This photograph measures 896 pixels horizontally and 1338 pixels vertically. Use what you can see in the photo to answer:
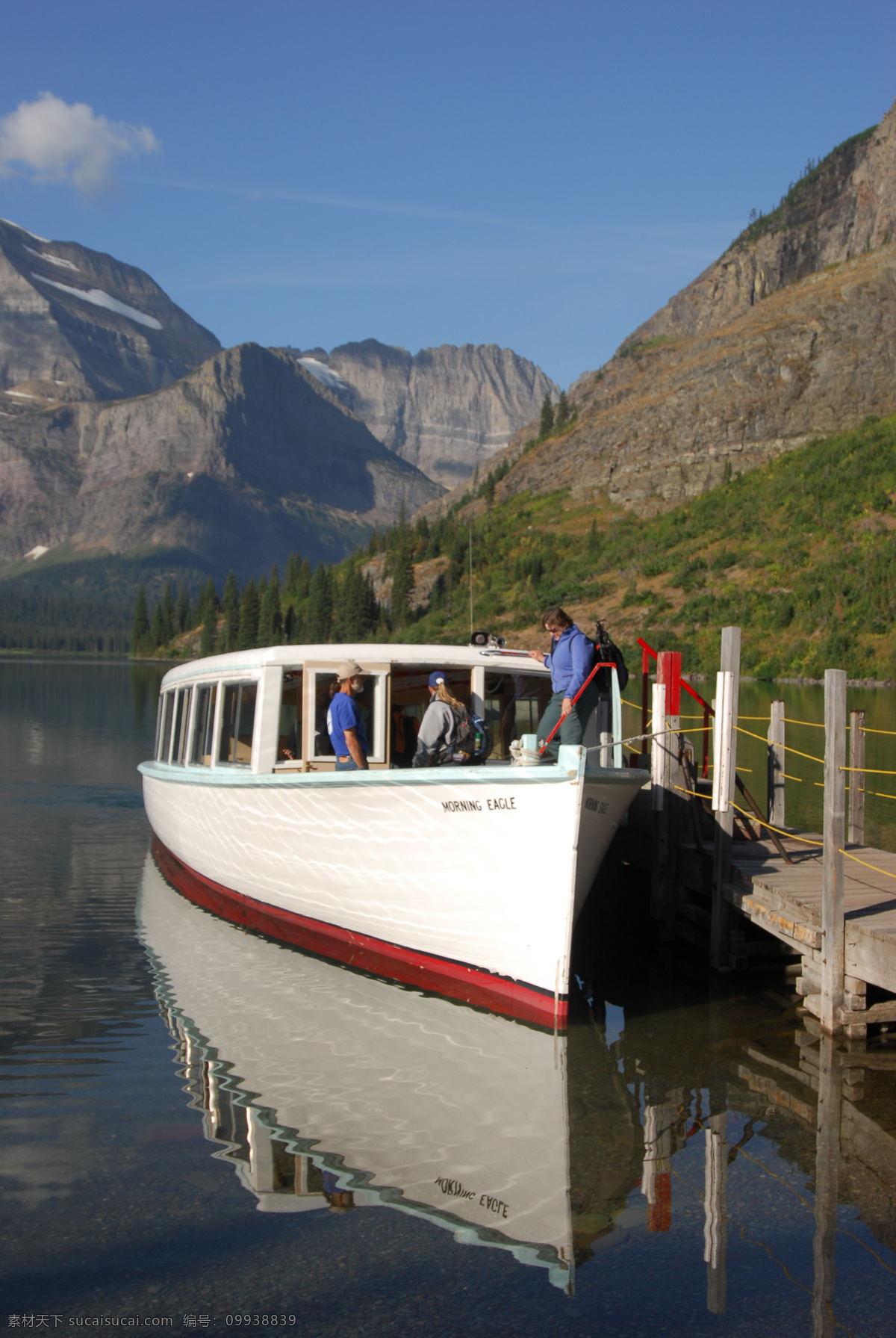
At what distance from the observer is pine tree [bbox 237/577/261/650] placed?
157m

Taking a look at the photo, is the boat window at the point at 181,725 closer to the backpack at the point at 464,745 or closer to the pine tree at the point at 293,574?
the backpack at the point at 464,745

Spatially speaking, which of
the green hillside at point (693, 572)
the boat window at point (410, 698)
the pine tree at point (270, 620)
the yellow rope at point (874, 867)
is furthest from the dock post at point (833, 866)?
the pine tree at point (270, 620)

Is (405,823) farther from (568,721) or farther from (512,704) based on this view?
(512,704)

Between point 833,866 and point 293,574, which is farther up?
point 293,574

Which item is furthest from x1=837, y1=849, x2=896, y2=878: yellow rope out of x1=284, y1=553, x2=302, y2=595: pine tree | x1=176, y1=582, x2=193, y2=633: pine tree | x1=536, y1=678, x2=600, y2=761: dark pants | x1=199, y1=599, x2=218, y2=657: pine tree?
x1=176, y1=582, x2=193, y2=633: pine tree

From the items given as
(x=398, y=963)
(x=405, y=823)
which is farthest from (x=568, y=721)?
(x=398, y=963)

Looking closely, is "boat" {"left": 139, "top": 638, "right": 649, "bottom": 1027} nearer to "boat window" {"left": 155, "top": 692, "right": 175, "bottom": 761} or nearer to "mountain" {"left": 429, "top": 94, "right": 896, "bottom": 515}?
"boat window" {"left": 155, "top": 692, "right": 175, "bottom": 761}

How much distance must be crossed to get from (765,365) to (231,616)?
8745 cm

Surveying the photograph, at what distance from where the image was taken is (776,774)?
1497 centimetres

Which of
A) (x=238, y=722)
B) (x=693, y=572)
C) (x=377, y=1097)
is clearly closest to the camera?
(x=377, y=1097)

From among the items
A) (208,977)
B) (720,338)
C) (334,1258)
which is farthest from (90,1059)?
(720,338)

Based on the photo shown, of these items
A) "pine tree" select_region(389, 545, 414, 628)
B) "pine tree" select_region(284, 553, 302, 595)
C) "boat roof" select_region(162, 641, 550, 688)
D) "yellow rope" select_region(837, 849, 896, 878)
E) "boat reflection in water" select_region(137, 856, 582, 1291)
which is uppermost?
"pine tree" select_region(284, 553, 302, 595)

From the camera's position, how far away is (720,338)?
156000mm

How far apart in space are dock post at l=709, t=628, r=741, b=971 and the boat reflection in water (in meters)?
2.91
